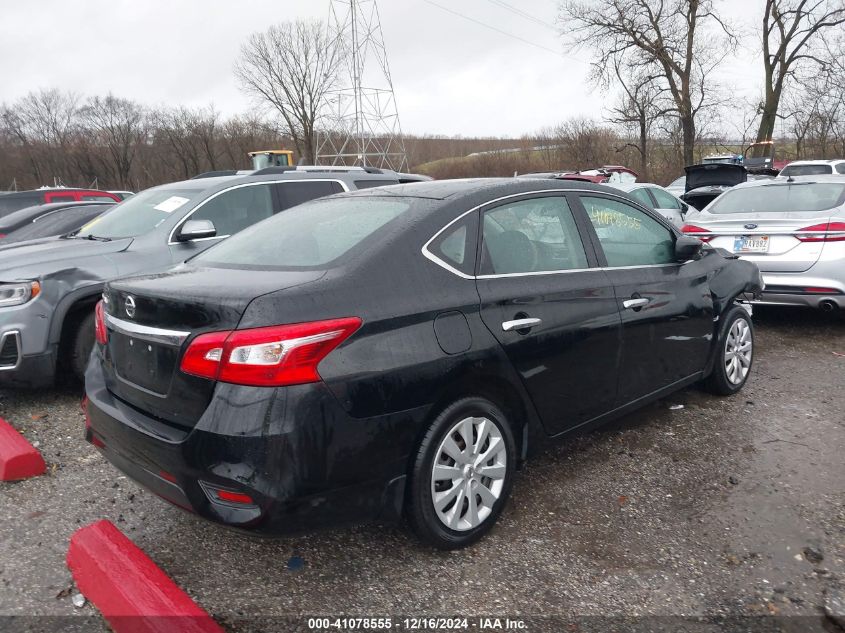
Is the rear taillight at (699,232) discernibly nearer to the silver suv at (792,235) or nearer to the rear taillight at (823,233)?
the silver suv at (792,235)

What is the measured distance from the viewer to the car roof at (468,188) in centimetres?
321

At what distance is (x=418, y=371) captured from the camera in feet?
8.52

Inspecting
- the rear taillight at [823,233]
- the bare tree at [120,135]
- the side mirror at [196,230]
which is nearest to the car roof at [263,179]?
the side mirror at [196,230]

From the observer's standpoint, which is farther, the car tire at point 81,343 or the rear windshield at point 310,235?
the car tire at point 81,343

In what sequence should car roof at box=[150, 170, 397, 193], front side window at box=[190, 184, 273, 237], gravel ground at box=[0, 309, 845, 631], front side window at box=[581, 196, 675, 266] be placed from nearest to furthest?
1. gravel ground at box=[0, 309, 845, 631]
2. front side window at box=[581, 196, 675, 266]
3. front side window at box=[190, 184, 273, 237]
4. car roof at box=[150, 170, 397, 193]

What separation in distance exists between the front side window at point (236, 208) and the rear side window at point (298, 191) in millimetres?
111

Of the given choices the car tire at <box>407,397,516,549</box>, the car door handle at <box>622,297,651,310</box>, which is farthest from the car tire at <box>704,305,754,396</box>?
the car tire at <box>407,397,516,549</box>

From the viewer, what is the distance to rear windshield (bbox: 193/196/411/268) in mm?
2885

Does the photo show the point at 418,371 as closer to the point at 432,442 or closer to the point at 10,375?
the point at 432,442

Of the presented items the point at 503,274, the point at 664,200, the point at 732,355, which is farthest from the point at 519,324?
the point at 664,200

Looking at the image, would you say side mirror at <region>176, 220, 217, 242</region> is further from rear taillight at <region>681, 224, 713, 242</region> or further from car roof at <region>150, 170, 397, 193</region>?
rear taillight at <region>681, 224, 713, 242</region>

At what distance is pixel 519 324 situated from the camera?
9.87ft

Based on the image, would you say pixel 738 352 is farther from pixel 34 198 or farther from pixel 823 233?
pixel 34 198

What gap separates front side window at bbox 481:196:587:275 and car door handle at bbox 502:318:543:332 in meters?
0.24
